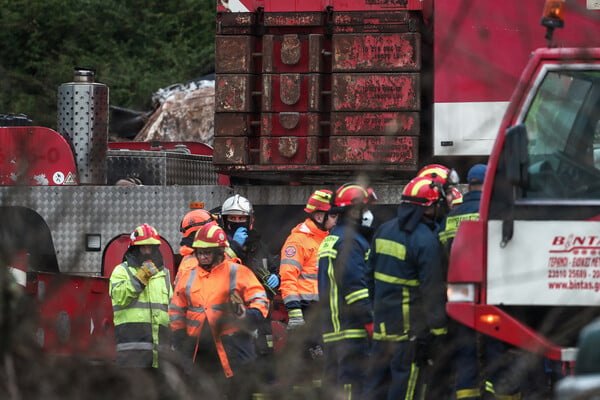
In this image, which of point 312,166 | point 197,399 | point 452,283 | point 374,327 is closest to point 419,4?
point 312,166

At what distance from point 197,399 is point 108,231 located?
640 centimetres

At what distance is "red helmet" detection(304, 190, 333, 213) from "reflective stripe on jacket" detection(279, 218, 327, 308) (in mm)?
179

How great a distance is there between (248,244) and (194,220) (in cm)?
48

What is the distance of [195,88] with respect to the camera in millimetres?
14820

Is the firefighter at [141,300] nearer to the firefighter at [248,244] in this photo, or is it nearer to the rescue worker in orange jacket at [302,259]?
the firefighter at [248,244]

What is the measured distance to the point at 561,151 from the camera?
5656 millimetres

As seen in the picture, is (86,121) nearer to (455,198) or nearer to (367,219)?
(367,219)

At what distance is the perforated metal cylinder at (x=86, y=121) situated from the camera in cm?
948

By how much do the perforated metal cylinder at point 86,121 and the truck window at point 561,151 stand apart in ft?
15.6

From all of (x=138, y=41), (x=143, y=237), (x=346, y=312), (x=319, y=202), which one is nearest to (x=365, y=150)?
(x=319, y=202)

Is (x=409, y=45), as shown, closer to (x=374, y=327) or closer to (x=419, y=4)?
(x=419, y=4)

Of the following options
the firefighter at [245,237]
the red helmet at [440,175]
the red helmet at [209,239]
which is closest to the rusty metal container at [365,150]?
the red helmet at [440,175]

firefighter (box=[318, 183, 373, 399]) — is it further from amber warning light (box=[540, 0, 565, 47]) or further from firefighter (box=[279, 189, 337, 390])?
amber warning light (box=[540, 0, 565, 47])

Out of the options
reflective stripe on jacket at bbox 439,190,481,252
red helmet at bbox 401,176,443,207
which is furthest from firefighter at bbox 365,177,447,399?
reflective stripe on jacket at bbox 439,190,481,252
